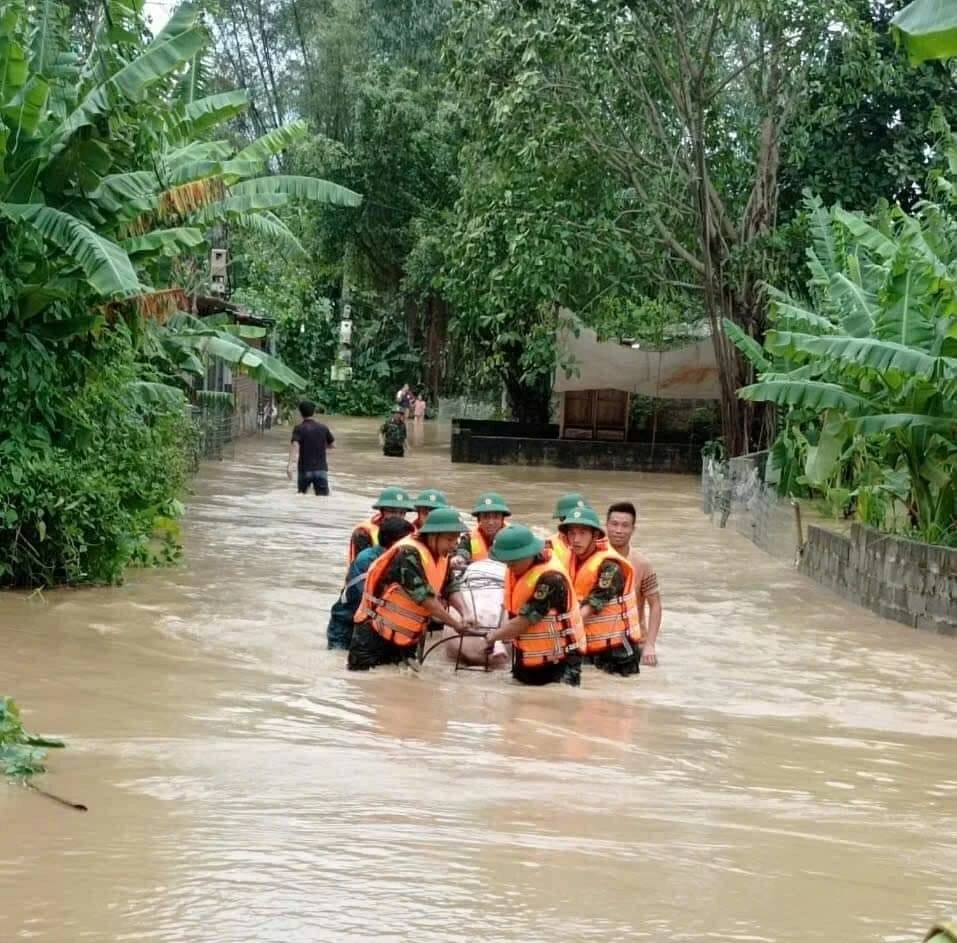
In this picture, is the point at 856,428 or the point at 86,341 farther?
the point at 856,428

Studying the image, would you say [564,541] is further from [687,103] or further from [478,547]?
[687,103]

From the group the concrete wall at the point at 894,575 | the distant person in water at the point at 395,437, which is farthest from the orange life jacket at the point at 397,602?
the distant person in water at the point at 395,437

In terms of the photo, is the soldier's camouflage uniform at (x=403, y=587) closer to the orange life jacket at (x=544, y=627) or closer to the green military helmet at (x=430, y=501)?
the orange life jacket at (x=544, y=627)

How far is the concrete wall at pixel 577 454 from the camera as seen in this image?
109 feet

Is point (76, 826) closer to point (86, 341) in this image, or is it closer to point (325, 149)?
point (86, 341)

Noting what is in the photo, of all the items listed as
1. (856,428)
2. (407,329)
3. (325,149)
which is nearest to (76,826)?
(856,428)

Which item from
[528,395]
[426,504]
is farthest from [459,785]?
[528,395]

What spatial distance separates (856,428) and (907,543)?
1.27m

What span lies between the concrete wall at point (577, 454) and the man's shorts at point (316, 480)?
405 inches

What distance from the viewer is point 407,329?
52.5m

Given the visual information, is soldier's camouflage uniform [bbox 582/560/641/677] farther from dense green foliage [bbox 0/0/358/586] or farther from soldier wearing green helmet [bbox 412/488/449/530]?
dense green foliage [bbox 0/0/358/586]

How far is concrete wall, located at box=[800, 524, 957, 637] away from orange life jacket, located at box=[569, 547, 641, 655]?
4.18 metres

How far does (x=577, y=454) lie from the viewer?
33438 millimetres

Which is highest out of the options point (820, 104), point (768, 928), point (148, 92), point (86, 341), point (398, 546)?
point (820, 104)
